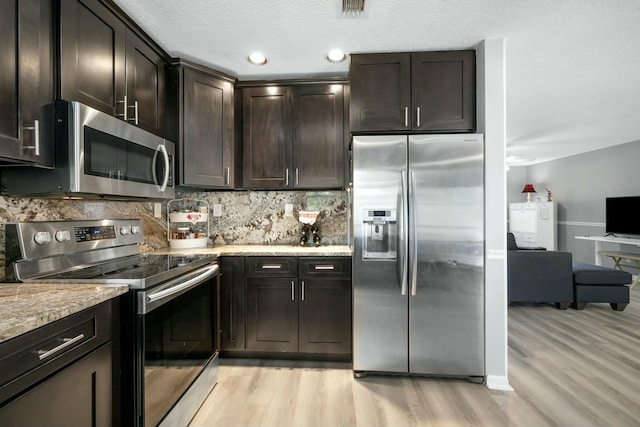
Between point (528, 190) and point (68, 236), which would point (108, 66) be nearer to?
point (68, 236)

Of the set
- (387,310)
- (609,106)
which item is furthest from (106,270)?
(609,106)

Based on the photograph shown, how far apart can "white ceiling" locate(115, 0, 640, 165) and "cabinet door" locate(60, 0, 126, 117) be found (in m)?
0.20

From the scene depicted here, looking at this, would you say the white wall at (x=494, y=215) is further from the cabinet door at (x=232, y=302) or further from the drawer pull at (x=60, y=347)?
the drawer pull at (x=60, y=347)

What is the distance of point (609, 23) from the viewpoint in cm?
199

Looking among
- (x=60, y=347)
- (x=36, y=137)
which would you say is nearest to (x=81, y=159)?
(x=36, y=137)

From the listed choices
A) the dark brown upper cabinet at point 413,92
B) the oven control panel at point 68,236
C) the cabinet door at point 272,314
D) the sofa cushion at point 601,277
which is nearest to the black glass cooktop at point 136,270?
the oven control panel at point 68,236

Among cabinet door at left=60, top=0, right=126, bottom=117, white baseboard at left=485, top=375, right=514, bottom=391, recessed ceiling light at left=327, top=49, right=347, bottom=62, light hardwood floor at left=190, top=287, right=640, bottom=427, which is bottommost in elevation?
light hardwood floor at left=190, top=287, right=640, bottom=427

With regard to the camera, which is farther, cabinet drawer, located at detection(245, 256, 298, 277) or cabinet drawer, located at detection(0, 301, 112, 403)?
cabinet drawer, located at detection(245, 256, 298, 277)

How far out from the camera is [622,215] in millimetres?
5395

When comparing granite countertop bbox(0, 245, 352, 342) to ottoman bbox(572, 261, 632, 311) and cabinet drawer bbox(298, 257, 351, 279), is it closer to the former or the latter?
cabinet drawer bbox(298, 257, 351, 279)

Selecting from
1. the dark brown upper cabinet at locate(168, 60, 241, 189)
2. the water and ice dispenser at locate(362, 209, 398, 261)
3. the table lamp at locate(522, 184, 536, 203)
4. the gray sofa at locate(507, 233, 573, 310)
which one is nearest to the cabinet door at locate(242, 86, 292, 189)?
the dark brown upper cabinet at locate(168, 60, 241, 189)

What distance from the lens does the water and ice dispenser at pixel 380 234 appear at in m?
2.27

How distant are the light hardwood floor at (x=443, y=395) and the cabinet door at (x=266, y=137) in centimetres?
154

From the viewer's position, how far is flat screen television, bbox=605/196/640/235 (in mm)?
5168
